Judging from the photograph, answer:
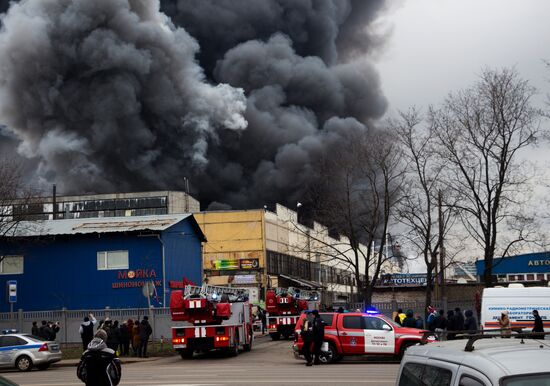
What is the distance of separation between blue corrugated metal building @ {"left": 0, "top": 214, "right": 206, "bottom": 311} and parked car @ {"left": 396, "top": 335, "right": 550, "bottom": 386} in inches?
1476

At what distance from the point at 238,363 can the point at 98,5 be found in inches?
2676

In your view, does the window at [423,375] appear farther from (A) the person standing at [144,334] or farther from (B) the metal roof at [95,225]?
(B) the metal roof at [95,225]

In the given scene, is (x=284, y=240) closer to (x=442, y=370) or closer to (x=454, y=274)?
(x=454, y=274)

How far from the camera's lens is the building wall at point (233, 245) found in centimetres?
6412

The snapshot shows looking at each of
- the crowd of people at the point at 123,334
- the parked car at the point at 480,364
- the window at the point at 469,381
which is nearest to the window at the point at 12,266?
the crowd of people at the point at 123,334

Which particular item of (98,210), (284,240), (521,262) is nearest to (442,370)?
(521,262)

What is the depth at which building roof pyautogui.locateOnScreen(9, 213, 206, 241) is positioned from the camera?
41.9 metres

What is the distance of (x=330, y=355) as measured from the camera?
21625 millimetres

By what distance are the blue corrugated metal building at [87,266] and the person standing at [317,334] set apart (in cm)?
2166

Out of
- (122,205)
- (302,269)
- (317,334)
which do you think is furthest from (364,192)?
(122,205)

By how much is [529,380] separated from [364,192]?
112ft

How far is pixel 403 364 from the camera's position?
511cm

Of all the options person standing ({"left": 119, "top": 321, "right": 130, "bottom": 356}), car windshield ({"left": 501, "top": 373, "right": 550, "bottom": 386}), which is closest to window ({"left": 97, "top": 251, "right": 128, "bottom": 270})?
person standing ({"left": 119, "top": 321, "right": 130, "bottom": 356})

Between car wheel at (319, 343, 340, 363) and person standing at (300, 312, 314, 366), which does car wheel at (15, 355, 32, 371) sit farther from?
car wheel at (319, 343, 340, 363)
